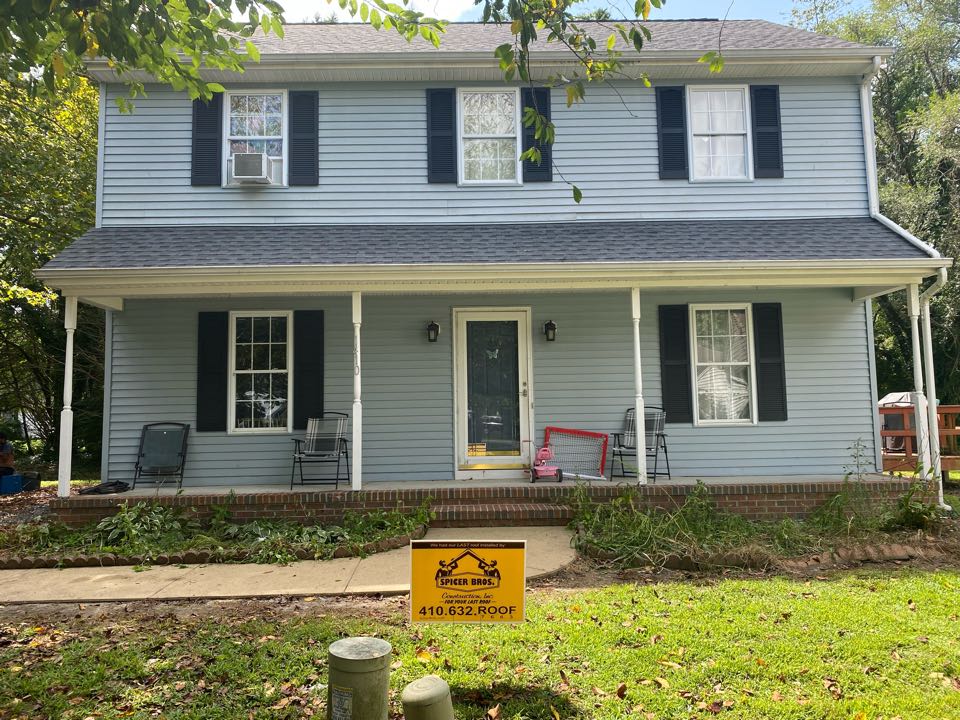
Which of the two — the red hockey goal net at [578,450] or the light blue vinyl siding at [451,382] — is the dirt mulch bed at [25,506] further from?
the red hockey goal net at [578,450]

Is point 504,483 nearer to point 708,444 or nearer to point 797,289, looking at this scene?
point 708,444

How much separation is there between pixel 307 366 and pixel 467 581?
5.39m

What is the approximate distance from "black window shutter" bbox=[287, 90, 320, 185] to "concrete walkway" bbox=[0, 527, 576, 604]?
17.0 ft

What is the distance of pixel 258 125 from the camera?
28.6 feet

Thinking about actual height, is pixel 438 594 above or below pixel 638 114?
below

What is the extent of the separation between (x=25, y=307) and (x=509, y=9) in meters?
14.5

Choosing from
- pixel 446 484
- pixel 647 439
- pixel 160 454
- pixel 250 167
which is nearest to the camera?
pixel 446 484

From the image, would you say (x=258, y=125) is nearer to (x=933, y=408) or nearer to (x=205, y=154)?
(x=205, y=154)

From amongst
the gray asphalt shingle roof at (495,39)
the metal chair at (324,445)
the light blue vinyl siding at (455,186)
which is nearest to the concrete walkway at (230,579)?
the metal chair at (324,445)

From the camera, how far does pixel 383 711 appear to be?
2.80m

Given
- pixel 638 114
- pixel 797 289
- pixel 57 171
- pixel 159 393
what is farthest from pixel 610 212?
pixel 57 171

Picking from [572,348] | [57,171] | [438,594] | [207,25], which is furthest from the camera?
[57,171]

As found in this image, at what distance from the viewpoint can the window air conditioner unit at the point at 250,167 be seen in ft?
27.5

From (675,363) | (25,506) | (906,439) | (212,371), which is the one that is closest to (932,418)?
(906,439)
